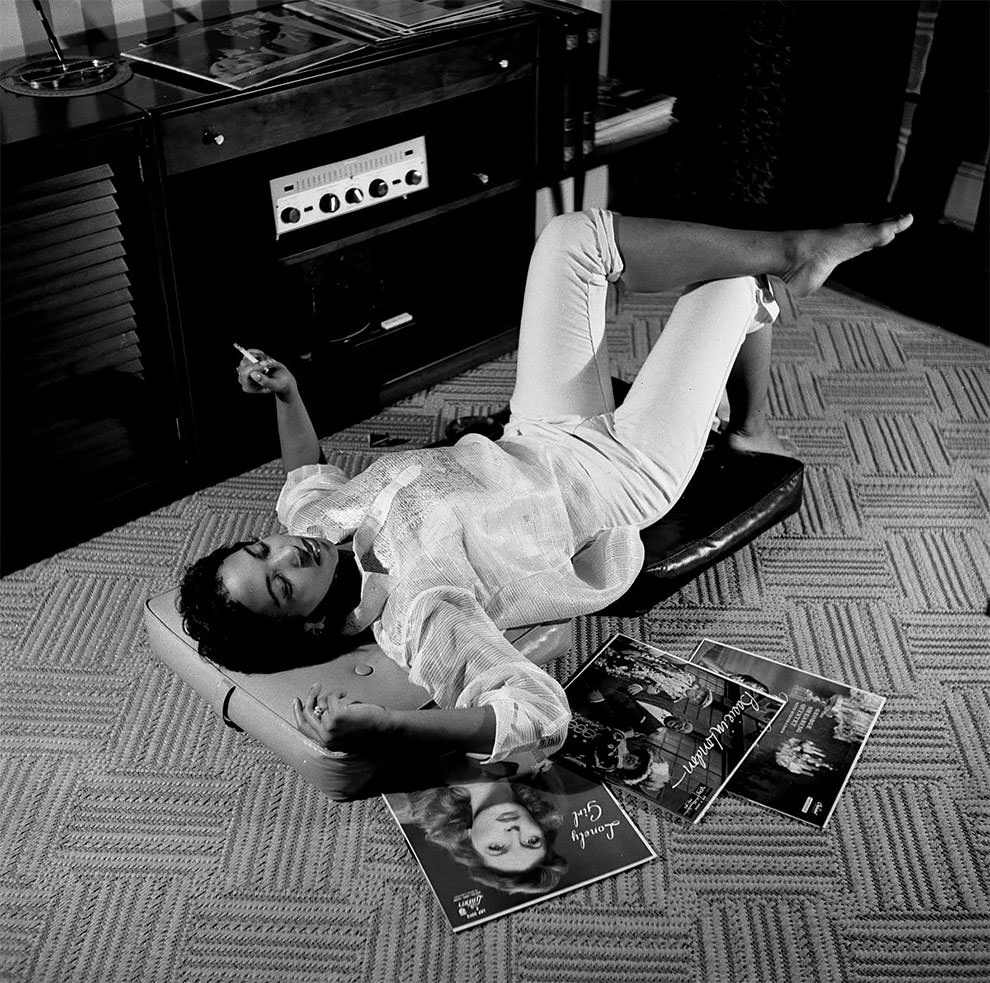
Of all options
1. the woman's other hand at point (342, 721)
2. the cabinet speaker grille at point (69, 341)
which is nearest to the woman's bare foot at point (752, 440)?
the woman's other hand at point (342, 721)

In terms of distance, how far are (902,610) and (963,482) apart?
442mm

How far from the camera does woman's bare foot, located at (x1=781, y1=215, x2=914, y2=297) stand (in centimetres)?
188

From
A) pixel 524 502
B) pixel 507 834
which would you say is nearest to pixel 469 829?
pixel 507 834

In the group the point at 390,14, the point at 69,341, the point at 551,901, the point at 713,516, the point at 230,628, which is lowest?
the point at 551,901

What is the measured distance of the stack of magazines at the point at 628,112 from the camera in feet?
8.69

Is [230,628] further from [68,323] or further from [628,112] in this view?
[628,112]

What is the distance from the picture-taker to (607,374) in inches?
77.7

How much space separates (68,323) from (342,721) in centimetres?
97

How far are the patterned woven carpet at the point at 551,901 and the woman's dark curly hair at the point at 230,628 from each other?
215 millimetres

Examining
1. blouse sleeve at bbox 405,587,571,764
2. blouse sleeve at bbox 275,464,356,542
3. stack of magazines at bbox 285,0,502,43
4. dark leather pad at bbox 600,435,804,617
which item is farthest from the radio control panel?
blouse sleeve at bbox 405,587,571,764

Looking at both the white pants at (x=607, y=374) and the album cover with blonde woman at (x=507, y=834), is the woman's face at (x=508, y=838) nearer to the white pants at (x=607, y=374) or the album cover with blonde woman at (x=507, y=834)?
the album cover with blonde woman at (x=507, y=834)

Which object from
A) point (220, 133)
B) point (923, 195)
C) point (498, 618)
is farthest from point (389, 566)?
point (923, 195)

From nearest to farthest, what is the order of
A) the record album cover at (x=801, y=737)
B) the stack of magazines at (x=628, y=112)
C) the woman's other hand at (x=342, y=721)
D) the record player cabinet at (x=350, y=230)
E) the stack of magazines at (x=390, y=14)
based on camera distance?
the woman's other hand at (x=342, y=721), the record album cover at (x=801, y=737), the record player cabinet at (x=350, y=230), the stack of magazines at (x=390, y=14), the stack of magazines at (x=628, y=112)

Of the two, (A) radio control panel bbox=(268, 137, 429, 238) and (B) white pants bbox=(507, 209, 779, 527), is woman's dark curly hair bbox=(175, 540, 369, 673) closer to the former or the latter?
(B) white pants bbox=(507, 209, 779, 527)
